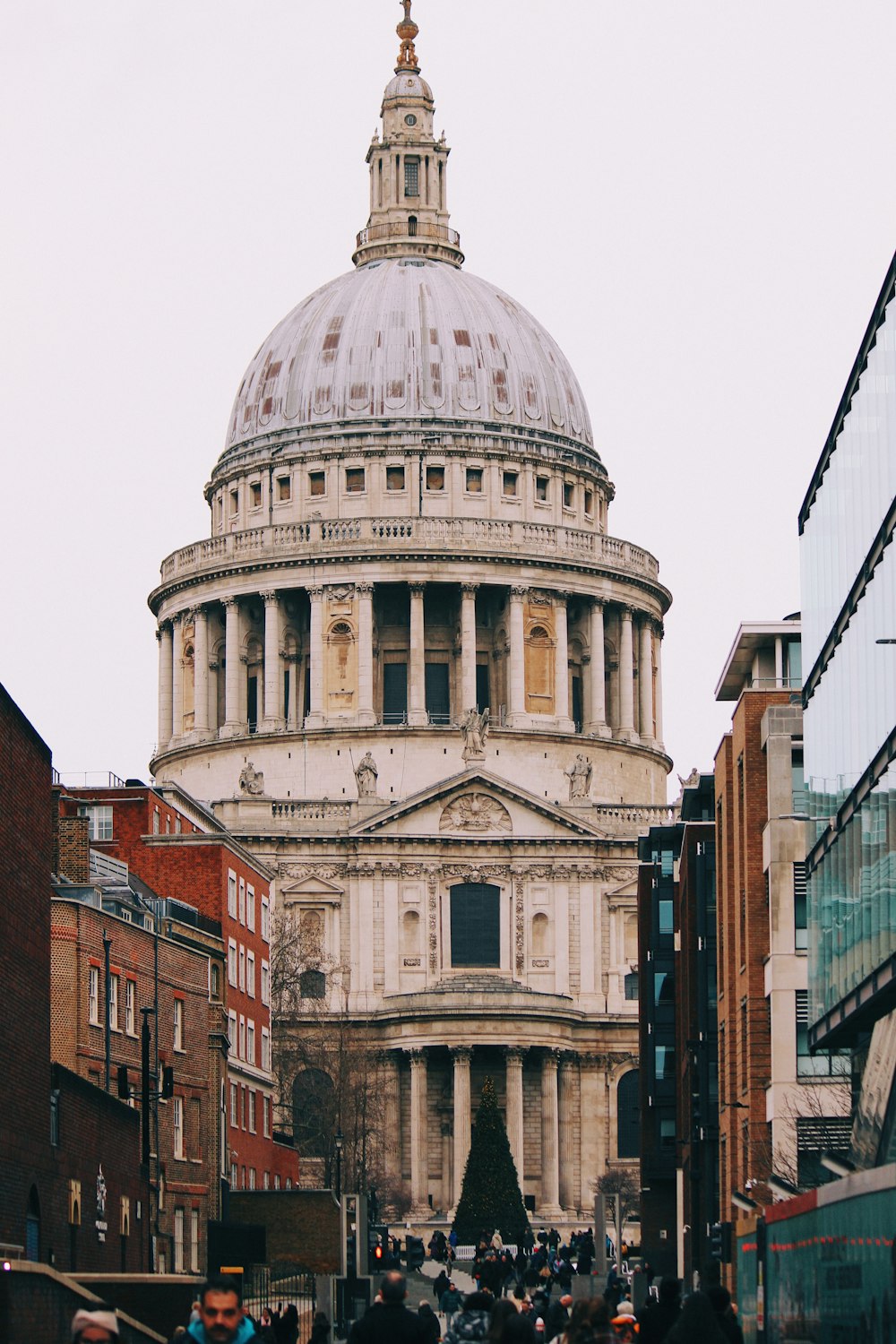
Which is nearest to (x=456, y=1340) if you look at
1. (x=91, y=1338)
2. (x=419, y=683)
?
(x=91, y=1338)

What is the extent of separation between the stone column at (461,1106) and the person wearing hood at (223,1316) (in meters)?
109

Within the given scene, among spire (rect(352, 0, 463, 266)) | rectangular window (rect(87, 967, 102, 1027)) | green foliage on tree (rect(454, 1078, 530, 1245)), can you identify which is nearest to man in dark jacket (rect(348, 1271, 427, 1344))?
rectangular window (rect(87, 967, 102, 1027))

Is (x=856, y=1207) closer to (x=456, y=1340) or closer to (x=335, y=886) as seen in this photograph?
(x=456, y=1340)

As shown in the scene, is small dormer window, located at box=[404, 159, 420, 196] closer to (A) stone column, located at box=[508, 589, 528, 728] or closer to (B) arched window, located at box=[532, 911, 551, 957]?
(A) stone column, located at box=[508, 589, 528, 728]

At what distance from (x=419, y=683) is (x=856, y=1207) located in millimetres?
118294

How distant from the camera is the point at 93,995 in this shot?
61.5m

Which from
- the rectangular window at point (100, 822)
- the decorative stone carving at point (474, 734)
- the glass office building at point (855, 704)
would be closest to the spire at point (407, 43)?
the decorative stone carving at point (474, 734)

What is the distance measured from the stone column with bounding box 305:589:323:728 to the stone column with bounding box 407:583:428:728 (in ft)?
13.6

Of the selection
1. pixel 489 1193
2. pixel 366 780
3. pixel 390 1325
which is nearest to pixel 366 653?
pixel 366 780

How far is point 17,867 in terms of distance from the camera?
43.1 m

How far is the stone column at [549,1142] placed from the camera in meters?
127

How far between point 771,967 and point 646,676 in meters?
95.0

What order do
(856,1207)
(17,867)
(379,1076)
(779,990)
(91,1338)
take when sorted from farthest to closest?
(379,1076) < (779,990) < (17,867) < (856,1207) < (91,1338)

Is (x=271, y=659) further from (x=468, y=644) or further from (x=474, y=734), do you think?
(x=474, y=734)
